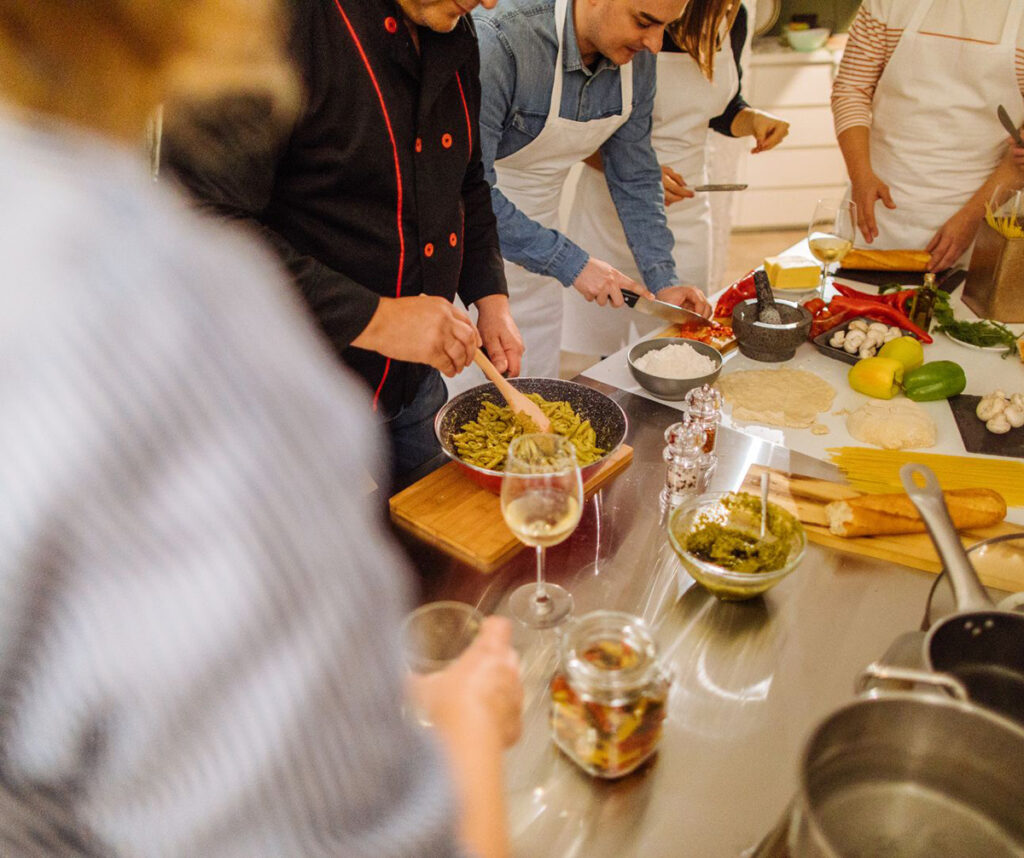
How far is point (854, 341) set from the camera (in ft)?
5.65

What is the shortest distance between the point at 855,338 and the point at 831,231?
410 millimetres

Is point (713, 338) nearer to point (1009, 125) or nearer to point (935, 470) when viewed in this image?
point (935, 470)

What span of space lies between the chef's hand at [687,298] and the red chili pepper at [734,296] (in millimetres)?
30

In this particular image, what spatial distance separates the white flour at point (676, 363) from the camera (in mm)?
1584

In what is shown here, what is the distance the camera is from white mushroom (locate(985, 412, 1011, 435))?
4.73 feet

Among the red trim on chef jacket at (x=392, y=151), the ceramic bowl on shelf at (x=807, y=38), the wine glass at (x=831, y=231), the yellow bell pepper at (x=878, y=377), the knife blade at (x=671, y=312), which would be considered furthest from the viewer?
the ceramic bowl on shelf at (x=807, y=38)

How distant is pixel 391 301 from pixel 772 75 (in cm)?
449

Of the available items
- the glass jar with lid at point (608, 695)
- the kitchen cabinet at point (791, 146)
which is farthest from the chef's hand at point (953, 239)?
the kitchen cabinet at point (791, 146)

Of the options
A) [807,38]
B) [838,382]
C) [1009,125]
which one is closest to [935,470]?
[838,382]

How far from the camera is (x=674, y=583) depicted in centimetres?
110

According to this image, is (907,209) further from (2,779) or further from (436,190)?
(2,779)

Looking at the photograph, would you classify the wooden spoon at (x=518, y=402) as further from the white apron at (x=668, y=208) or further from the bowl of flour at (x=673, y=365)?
the white apron at (x=668, y=208)

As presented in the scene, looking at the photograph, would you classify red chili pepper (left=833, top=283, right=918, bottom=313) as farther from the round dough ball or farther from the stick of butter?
the round dough ball

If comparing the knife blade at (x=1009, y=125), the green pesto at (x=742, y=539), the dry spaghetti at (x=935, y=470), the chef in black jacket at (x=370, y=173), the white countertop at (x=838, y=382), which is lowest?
the white countertop at (x=838, y=382)
